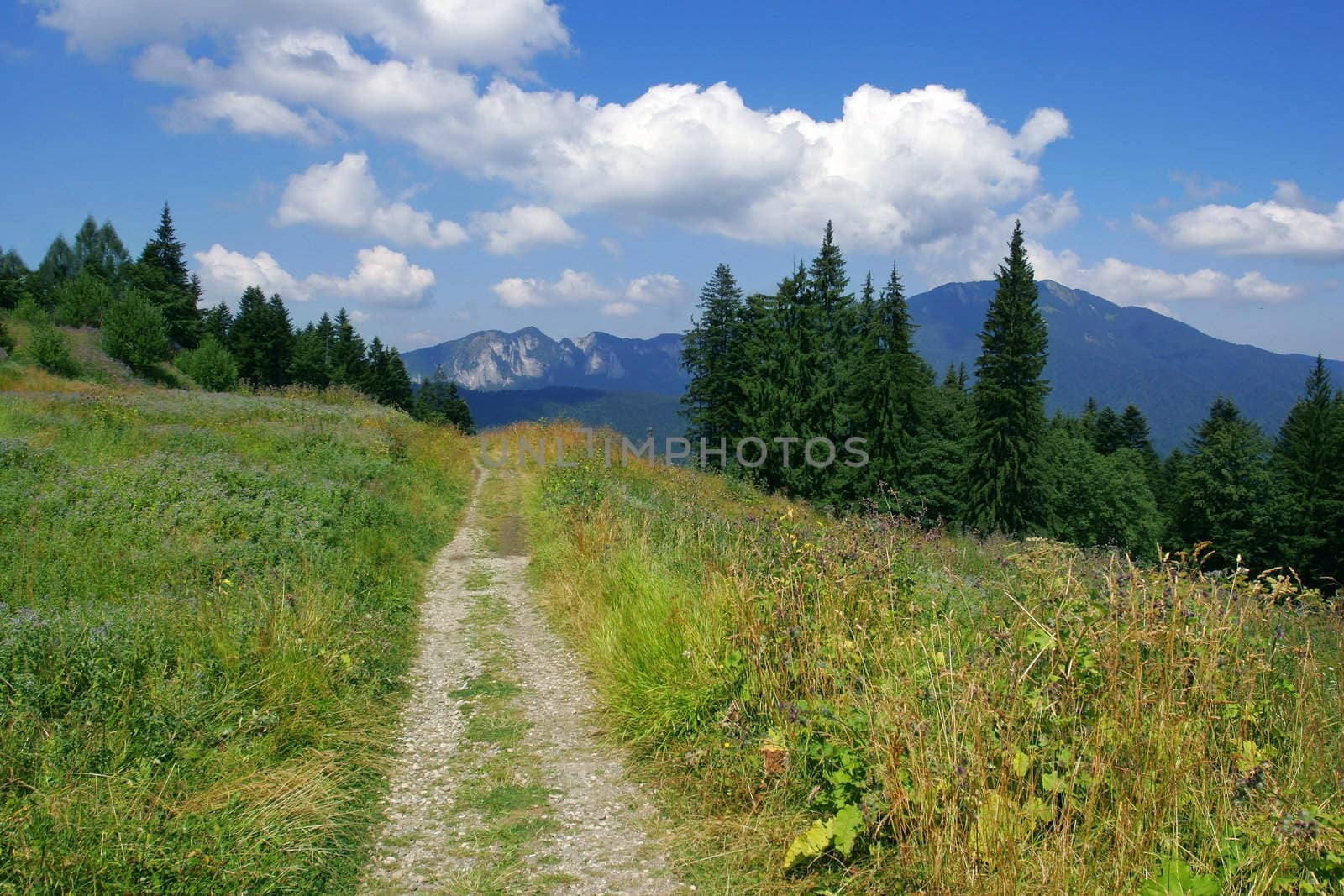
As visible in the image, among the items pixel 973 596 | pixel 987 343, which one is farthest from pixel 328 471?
pixel 987 343

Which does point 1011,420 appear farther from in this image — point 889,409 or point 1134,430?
point 1134,430

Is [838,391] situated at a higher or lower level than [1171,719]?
higher

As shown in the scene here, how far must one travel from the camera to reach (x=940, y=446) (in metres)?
48.2

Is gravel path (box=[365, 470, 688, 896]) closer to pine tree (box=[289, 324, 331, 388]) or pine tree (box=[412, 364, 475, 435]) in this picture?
pine tree (box=[289, 324, 331, 388])

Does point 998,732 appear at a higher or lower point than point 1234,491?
higher

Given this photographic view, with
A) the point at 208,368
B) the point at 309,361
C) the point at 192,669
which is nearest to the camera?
the point at 192,669

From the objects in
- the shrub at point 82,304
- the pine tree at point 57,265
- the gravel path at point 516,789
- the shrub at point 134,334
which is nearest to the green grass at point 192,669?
the gravel path at point 516,789

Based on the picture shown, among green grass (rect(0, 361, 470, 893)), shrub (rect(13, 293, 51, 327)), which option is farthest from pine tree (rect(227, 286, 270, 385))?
green grass (rect(0, 361, 470, 893))

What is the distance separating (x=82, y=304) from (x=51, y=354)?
20.1 metres

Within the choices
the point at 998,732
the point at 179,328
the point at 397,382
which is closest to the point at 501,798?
the point at 998,732

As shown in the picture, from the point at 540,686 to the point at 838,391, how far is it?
129 ft

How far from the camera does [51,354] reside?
98.1 ft

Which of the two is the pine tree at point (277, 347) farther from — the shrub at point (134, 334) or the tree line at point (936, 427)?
the tree line at point (936, 427)

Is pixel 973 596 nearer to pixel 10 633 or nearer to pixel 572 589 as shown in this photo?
pixel 572 589
